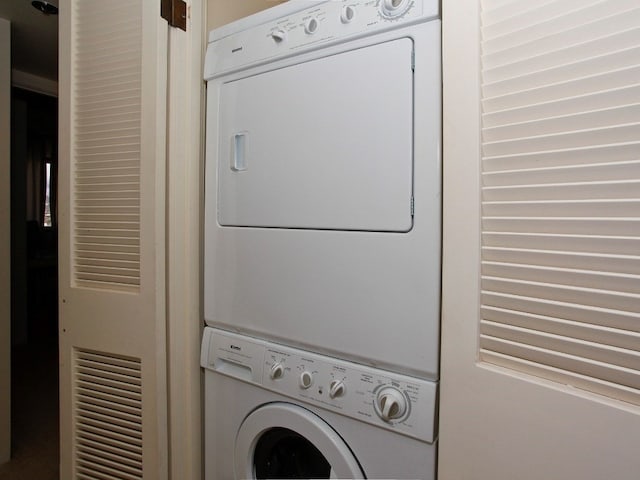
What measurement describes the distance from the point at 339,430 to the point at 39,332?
15.9 ft

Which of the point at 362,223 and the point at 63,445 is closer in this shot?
the point at 362,223

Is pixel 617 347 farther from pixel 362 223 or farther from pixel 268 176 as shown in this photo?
pixel 268 176

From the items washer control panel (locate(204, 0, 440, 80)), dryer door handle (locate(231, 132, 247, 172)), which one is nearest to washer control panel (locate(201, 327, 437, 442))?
dryer door handle (locate(231, 132, 247, 172))

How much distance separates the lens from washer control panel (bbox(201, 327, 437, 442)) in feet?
2.72

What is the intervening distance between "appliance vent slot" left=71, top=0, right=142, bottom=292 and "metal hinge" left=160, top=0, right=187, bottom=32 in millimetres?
104

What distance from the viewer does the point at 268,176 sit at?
1077mm

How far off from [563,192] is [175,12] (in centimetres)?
129

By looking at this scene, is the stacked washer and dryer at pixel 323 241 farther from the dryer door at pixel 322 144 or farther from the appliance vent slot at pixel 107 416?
the appliance vent slot at pixel 107 416

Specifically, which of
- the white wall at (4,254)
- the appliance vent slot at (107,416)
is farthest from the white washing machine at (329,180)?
the white wall at (4,254)

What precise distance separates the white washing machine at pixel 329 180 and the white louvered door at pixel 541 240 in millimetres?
85

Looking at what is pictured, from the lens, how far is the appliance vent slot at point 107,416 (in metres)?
1.22

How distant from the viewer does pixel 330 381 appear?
0.96 meters

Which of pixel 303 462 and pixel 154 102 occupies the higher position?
pixel 154 102

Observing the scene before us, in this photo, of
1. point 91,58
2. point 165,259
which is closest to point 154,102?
point 91,58
